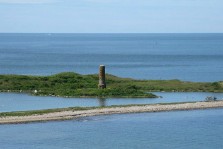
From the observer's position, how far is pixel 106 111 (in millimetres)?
55625

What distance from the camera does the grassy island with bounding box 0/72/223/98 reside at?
6838cm

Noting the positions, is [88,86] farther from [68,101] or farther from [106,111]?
[106,111]

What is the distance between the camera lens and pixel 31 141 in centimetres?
4322

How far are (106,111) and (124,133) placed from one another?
350 inches

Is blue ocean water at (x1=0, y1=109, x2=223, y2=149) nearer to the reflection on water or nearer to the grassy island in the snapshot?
the reflection on water

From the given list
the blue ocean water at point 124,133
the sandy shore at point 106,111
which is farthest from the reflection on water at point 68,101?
the blue ocean water at point 124,133

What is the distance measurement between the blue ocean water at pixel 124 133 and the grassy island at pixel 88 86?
45.1 ft

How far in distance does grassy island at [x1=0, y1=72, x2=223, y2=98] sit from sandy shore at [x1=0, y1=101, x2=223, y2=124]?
8.30 m

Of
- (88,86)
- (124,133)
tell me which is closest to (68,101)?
(88,86)

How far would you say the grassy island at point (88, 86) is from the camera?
68.4m

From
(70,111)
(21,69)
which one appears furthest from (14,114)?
(21,69)

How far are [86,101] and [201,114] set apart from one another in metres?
13.6

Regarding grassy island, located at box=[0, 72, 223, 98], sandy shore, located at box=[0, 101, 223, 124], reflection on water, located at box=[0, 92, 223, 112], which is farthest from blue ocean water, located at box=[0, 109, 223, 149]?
grassy island, located at box=[0, 72, 223, 98]

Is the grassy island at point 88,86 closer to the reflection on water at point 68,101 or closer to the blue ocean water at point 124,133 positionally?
the reflection on water at point 68,101
